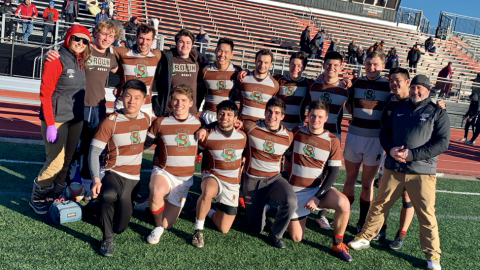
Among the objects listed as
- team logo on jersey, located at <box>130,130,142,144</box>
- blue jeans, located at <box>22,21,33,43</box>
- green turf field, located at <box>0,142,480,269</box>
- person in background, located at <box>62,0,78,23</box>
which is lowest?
green turf field, located at <box>0,142,480,269</box>

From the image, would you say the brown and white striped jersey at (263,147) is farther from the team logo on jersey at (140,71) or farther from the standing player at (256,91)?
the team logo on jersey at (140,71)

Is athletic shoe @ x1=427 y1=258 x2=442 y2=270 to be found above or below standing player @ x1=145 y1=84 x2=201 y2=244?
below

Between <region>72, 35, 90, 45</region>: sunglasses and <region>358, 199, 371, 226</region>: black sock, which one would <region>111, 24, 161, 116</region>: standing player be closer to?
<region>72, 35, 90, 45</region>: sunglasses

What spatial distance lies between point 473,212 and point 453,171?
3160 mm

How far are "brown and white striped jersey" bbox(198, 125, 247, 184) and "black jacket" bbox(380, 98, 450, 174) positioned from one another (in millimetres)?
1486

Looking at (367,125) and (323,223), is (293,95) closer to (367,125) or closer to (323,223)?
(367,125)

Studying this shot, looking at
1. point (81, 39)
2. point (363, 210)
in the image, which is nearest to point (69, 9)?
point (81, 39)

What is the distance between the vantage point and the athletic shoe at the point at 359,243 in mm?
4441

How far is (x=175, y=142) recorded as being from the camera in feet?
14.3

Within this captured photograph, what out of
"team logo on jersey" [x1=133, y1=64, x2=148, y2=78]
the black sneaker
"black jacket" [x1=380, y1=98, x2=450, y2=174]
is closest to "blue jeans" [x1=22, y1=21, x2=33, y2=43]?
"team logo on jersey" [x1=133, y1=64, x2=148, y2=78]

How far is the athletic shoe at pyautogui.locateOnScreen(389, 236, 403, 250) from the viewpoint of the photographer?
4.59 m

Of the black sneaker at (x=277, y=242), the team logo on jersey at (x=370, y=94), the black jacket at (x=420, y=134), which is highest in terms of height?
the team logo on jersey at (x=370, y=94)

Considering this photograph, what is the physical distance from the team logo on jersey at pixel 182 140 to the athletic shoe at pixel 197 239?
86 centimetres

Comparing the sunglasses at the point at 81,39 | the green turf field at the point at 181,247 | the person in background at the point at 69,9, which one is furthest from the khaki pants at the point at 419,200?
the person in background at the point at 69,9
